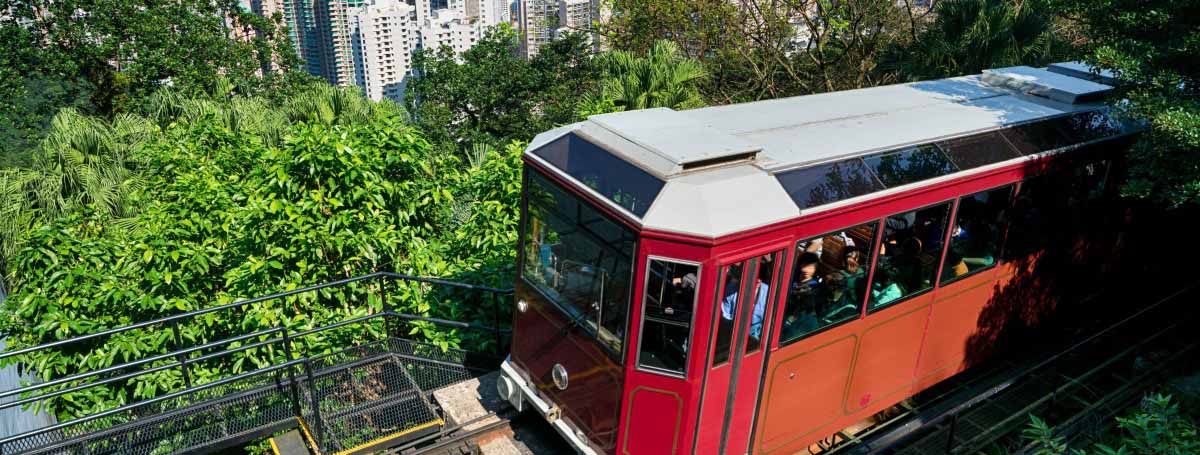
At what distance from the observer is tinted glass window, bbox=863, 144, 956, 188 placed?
6160 mm

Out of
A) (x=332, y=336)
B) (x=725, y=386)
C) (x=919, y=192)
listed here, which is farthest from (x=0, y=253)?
(x=919, y=192)

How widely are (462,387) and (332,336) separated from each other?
157cm

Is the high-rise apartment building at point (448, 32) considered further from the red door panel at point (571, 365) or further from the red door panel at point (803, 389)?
the red door panel at point (803, 389)

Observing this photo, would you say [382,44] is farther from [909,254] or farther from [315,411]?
[909,254]

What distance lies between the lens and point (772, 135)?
6457mm

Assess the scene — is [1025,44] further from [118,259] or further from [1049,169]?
[118,259]

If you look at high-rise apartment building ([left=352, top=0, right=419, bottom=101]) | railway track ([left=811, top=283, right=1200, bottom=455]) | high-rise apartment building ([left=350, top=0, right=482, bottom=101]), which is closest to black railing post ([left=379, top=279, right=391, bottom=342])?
railway track ([left=811, top=283, right=1200, bottom=455])

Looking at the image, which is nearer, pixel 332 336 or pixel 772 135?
pixel 772 135

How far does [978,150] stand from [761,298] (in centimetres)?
262

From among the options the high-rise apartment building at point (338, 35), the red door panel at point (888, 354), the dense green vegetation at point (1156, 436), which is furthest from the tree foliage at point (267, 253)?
the high-rise apartment building at point (338, 35)

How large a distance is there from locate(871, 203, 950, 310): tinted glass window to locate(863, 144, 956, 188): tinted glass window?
0.94 ft

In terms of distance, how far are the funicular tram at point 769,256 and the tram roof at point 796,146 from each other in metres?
0.02

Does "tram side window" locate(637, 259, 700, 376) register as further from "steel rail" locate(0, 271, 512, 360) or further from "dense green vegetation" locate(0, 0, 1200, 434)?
"dense green vegetation" locate(0, 0, 1200, 434)

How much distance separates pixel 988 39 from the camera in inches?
516
